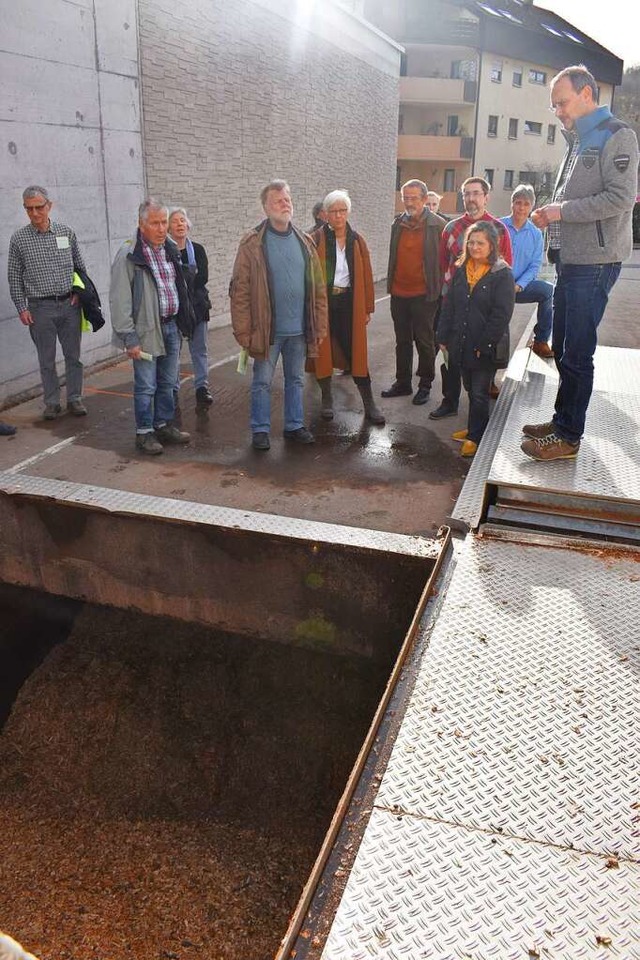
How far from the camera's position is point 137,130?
28.9ft

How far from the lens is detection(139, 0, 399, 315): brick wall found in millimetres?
9328

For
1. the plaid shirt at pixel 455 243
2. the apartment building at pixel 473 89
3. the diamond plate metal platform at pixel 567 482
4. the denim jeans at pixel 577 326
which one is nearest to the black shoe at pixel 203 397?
the plaid shirt at pixel 455 243

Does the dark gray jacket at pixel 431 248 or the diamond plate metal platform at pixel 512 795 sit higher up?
the dark gray jacket at pixel 431 248

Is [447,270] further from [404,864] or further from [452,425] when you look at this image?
[404,864]

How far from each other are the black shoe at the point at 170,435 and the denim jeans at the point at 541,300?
3669 mm

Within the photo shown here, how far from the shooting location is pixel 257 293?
559 centimetres

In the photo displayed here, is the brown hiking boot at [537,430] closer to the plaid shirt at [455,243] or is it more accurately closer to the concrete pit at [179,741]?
the concrete pit at [179,741]

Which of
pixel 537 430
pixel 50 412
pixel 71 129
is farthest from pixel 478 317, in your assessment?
pixel 71 129

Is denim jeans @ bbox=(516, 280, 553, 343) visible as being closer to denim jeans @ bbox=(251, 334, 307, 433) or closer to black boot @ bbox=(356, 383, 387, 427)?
black boot @ bbox=(356, 383, 387, 427)

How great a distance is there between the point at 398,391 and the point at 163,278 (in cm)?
280

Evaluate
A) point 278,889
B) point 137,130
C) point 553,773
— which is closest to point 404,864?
point 553,773

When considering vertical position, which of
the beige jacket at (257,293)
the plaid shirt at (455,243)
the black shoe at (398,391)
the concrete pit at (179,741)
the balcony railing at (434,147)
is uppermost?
the balcony railing at (434,147)

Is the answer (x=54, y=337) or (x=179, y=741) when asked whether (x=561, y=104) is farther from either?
(x=54, y=337)

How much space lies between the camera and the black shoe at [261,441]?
6004 mm
